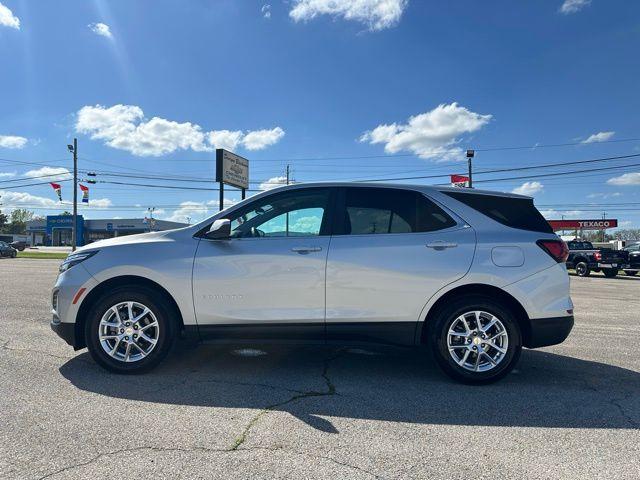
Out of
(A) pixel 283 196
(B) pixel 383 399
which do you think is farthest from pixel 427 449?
(A) pixel 283 196

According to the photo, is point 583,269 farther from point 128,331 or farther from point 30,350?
point 30,350

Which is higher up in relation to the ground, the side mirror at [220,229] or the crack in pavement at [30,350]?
the side mirror at [220,229]

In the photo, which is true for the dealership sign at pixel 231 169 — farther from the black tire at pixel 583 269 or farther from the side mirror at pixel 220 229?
the black tire at pixel 583 269

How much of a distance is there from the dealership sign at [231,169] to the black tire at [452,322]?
1702 cm

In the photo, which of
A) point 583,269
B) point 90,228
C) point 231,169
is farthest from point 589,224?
point 90,228

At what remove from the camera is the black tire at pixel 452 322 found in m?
4.13

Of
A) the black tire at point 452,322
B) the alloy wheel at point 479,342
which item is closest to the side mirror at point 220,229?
the black tire at point 452,322

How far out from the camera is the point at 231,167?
914 inches

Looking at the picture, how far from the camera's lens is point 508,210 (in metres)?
4.39

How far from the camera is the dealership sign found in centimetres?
2100

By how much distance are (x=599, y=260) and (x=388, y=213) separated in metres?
21.8

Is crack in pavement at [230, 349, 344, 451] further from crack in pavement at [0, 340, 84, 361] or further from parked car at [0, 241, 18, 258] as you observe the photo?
parked car at [0, 241, 18, 258]

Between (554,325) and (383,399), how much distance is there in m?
1.73

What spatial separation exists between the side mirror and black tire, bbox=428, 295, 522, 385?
2.08m
